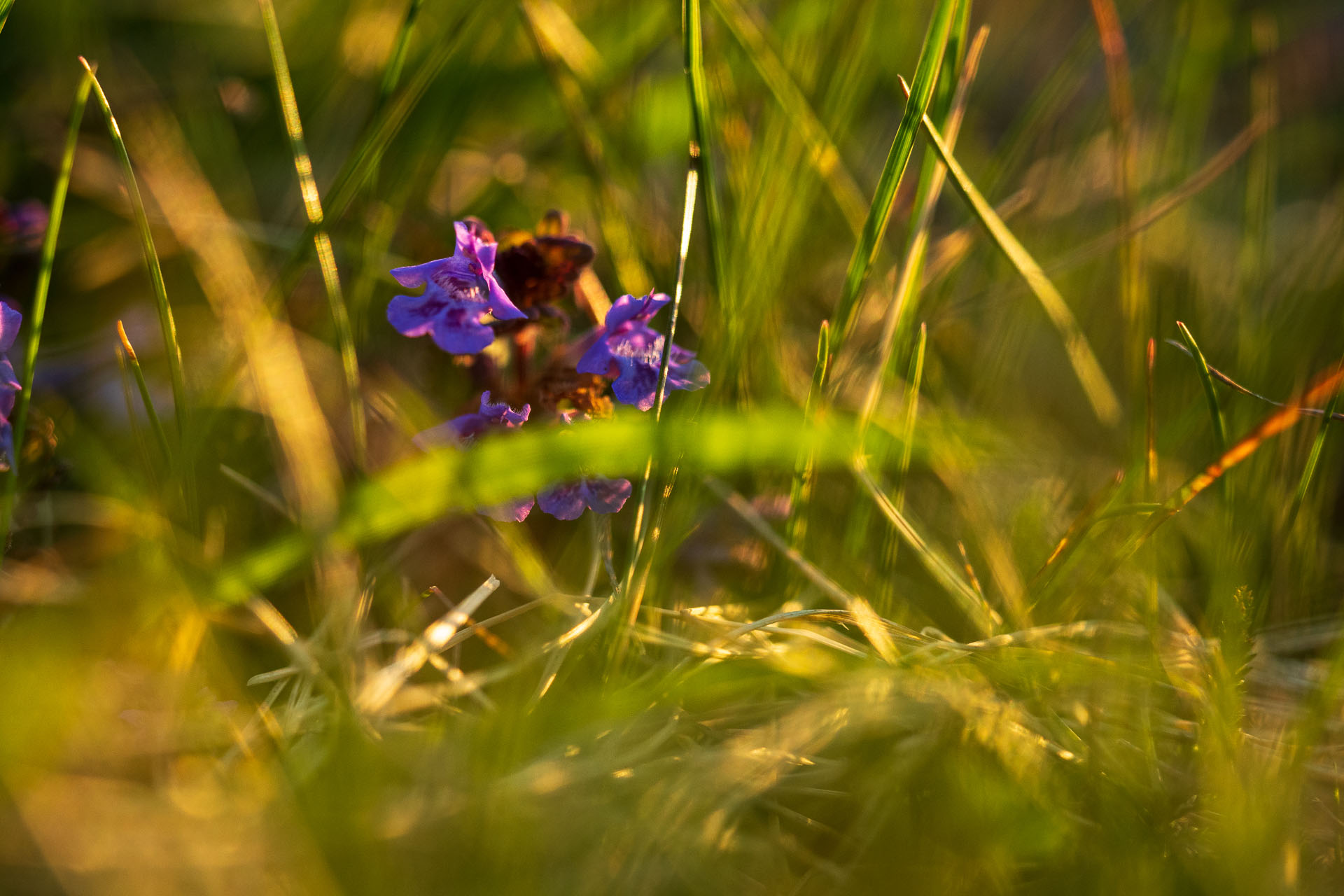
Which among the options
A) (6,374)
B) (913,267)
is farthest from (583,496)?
(6,374)

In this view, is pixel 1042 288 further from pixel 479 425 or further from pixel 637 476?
pixel 479 425

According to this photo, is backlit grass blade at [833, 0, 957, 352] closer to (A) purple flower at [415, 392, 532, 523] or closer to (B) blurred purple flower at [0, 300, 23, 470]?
(A) purple flower at [415, 392, 532, 523]

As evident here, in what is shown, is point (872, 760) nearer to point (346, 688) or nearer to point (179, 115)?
point (346, 688)

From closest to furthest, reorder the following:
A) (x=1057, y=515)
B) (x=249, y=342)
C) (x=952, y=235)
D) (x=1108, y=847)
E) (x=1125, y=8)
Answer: (x=1108, y=847)
(x=249, y=342)
(x=1057, y=515)
(x=952, y=235)
(x=1125, y=8)

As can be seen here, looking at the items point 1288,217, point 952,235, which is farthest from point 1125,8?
point 952,235

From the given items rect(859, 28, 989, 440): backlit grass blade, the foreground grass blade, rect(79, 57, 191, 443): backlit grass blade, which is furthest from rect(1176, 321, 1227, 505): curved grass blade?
rect(79, 57, 191, 443): backlit grass blade

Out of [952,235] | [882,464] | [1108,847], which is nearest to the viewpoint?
[1108,847]

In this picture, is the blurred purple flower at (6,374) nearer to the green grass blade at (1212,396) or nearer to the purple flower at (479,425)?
the purple flower at (479,425)
